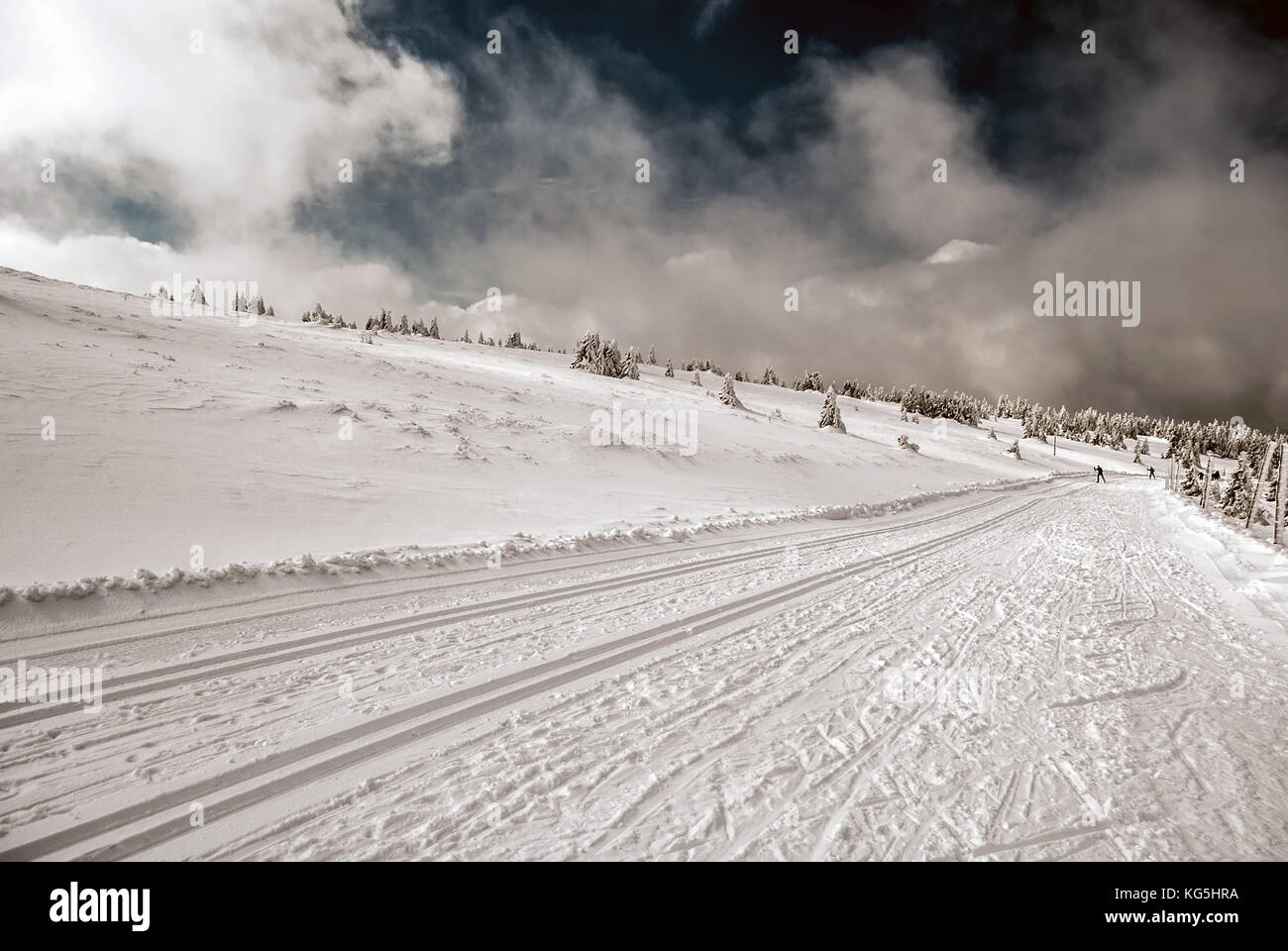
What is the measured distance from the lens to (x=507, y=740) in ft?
11.8

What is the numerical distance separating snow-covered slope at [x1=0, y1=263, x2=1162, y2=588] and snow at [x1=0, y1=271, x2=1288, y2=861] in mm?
122

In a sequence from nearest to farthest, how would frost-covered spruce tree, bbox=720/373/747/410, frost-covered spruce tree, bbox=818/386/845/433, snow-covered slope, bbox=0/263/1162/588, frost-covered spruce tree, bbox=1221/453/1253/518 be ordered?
snow-covered slope, bbox=0/263/1162/588, frost-covered spruce tree, bbox=1221/453/1253/518, frost-covered spruce tree, bbox=818/386/845/433, frost-covered spruce tree, bbox=720/373/747/410

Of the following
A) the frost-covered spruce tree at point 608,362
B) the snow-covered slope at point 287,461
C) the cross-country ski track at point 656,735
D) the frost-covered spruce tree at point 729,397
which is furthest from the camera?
the frost-covered spruce tree at point 608,362

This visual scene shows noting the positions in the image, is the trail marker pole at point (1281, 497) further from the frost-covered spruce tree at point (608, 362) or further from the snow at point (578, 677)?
the frost-covered spruce tree at point (608, 362)

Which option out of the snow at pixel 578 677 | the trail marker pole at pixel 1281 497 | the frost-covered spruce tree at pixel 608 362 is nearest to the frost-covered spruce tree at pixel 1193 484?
the trail marker pole at pixel 1281 497

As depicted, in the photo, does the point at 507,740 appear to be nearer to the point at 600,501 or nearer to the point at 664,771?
the point at 664,771

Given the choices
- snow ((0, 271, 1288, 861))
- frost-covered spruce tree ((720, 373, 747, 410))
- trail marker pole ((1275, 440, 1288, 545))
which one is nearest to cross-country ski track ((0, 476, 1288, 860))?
snow ((0, 271, 1288, 861))

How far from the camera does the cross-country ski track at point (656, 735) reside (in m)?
2.74

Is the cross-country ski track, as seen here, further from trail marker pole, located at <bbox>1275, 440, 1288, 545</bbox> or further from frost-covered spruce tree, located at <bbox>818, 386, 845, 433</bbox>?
frost-covered spruce tree, located at <bbox>818, 386, 845, 433</bbox>

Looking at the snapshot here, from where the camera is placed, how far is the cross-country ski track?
2.74 metres

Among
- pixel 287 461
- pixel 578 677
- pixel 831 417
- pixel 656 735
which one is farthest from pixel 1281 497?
pixel 831 417

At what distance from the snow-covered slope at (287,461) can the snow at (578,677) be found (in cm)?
12
